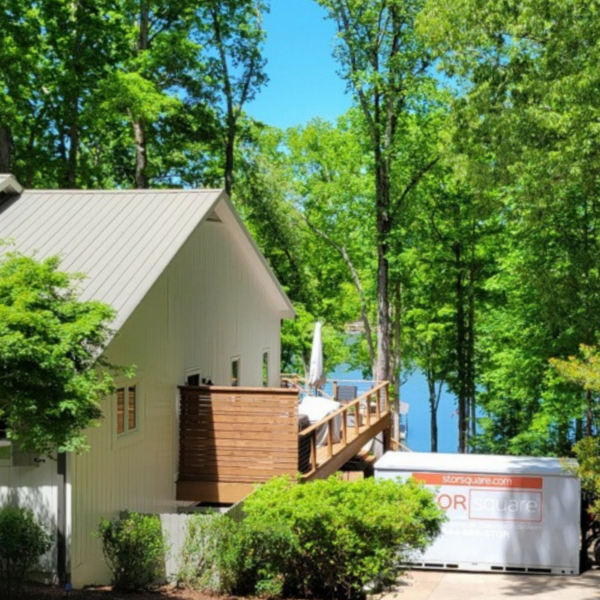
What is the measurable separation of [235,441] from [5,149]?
1551 centimetres

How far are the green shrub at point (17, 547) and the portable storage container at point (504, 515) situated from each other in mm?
8309

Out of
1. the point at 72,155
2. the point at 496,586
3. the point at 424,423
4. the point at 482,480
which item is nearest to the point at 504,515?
the point at 482,480

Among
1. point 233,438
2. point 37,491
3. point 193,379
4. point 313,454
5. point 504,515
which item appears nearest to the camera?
point 37,491

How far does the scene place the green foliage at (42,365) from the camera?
877 centimetres

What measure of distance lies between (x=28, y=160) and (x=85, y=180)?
1990 millimetres

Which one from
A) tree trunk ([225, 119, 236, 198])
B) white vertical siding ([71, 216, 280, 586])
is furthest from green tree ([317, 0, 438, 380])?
white vertical siding ([71, 216, 280, 586])

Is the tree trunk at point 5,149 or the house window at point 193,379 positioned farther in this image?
the tree trunk at point 5,149

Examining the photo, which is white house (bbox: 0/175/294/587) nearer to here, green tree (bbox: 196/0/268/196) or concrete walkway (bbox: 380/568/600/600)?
concrete walkway (bbox: 380/568/600/600)

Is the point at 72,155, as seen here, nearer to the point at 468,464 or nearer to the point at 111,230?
the point at 111,230

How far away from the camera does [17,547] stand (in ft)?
35.1

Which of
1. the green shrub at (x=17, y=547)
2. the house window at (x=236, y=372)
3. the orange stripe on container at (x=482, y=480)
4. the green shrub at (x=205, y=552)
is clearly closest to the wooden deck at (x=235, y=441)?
the orange stripe on container at (x=482, y=480)

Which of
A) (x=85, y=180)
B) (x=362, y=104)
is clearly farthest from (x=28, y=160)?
(x=362, y=104)

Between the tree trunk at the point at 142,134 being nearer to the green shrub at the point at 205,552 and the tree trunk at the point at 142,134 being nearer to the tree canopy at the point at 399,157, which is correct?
the tree canopy at the point at 399,157

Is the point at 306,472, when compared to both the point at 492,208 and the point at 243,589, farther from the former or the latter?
the point at 492,208
